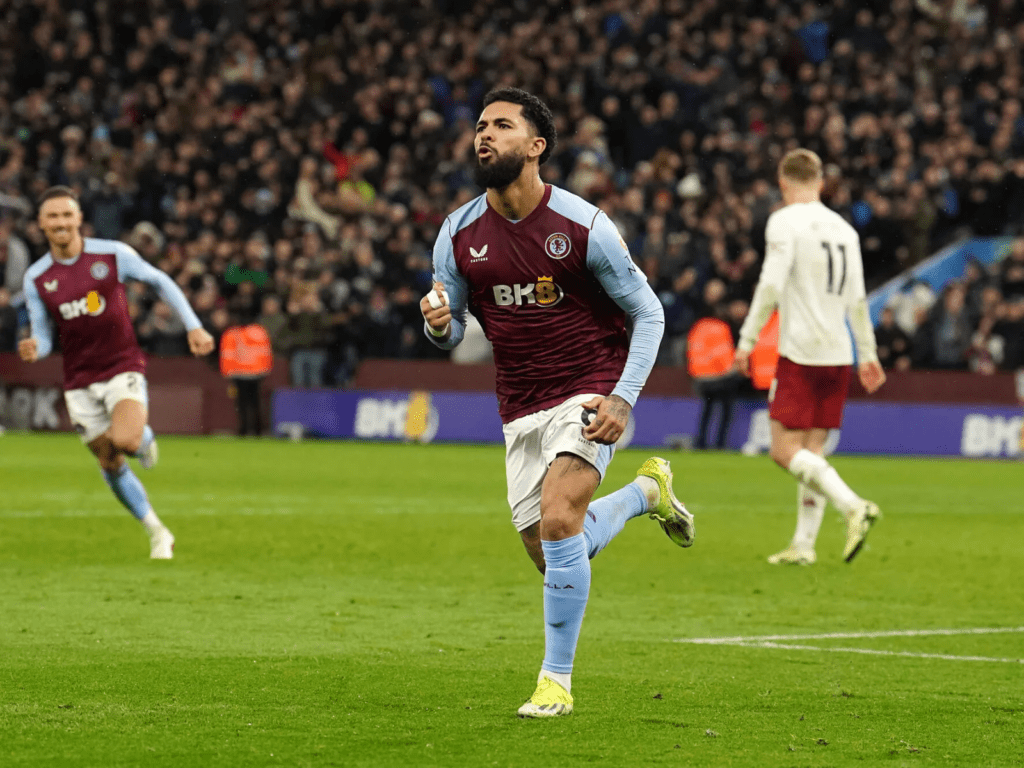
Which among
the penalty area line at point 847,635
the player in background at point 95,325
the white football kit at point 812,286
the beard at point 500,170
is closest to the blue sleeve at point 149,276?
the player in background at point 95,325

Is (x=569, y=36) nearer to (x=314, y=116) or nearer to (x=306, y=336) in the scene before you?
(x=314, y=116)

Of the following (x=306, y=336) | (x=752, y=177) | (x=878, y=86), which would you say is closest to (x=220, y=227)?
(x=306, y=336)

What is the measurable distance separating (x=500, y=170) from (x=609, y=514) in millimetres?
1388

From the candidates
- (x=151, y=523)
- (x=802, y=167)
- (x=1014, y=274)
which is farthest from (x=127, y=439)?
(x=1014, y=274)

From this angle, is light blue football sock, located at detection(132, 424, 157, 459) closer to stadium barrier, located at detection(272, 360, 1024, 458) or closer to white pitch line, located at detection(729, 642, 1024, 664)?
white pitch line, located at detection(729, 642, 1024, 664)

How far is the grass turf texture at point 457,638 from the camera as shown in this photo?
5488 millimetres

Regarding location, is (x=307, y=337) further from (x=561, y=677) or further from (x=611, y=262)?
(x=561, y=677)

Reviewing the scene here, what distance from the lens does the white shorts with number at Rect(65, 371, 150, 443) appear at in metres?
11.4

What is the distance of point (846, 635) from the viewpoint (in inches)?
327

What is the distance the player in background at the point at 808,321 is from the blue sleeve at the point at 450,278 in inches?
199

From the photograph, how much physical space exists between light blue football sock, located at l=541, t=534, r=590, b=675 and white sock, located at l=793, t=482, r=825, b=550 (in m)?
5.62

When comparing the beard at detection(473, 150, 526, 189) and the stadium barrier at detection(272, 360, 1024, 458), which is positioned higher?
the beard at detection(473, 150, 526, 189)

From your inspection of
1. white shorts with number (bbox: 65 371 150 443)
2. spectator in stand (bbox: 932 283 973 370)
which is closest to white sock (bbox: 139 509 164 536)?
white shorts with number (bbox: 65 371 150 443)

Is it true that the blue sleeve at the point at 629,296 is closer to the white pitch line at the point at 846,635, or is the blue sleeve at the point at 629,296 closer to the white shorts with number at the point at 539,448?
the white shorts with number at the point at 539,448
